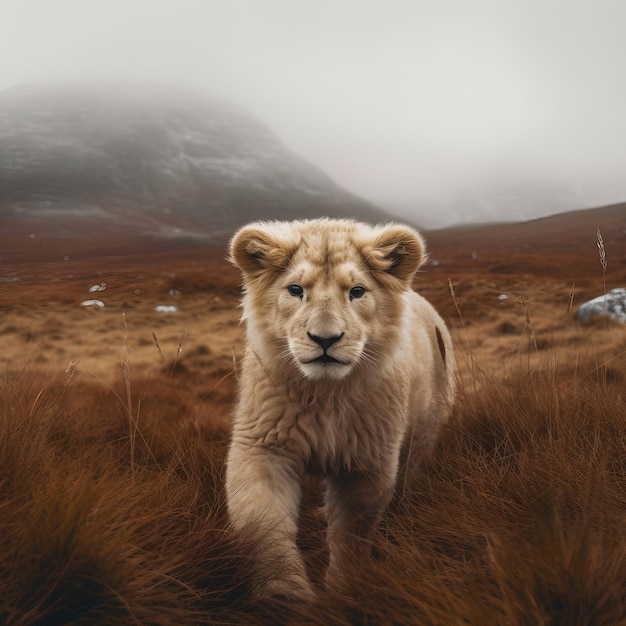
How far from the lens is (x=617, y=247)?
31.4ft

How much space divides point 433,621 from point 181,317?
8.58m

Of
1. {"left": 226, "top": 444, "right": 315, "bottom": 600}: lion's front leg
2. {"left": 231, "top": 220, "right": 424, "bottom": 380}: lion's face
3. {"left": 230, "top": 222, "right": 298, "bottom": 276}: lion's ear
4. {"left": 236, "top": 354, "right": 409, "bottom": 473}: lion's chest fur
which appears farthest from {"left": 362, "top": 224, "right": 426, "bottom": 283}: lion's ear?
{"left": 226, "top": 444, "right": 315, "bottom": 600}: lion's front leg

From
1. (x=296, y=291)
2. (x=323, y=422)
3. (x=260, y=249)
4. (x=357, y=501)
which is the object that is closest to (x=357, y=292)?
(x=296, y=291)

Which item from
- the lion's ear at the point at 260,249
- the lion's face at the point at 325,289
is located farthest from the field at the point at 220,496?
the lion's face at the point at 325,289

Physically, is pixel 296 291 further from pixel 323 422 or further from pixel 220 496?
pixel 220 496

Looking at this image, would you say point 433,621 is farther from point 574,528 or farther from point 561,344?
point 561,344

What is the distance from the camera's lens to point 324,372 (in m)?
3.06

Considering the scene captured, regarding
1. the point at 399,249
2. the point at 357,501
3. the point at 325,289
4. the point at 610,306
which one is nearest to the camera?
the point at 325,289

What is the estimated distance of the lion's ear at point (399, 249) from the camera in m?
3.63

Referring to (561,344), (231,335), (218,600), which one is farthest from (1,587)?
(231,335)

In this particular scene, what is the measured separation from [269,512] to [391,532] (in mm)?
666

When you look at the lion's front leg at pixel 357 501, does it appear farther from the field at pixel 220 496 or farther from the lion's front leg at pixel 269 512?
the lion's front leg at pixel 269 512

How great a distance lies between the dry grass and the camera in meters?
2.01

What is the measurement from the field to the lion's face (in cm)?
81
